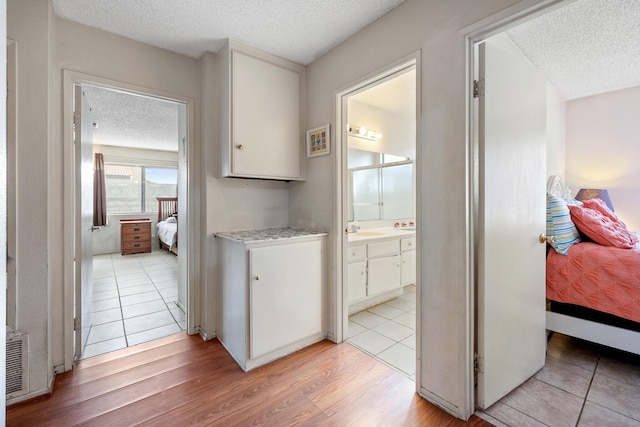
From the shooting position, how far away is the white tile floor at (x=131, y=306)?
234 cm

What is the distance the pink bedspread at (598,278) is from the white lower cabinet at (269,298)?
176cm

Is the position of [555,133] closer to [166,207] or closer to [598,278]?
[598,278]

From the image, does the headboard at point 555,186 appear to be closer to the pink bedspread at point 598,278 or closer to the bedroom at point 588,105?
the bedroom at point 588,105

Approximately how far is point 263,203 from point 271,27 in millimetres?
1371

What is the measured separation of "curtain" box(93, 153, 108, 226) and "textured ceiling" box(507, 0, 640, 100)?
21.6ft

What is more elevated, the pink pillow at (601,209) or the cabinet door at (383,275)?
the pink pillow at (601,209)

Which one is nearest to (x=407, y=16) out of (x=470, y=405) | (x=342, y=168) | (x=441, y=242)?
(x=342, y=168)

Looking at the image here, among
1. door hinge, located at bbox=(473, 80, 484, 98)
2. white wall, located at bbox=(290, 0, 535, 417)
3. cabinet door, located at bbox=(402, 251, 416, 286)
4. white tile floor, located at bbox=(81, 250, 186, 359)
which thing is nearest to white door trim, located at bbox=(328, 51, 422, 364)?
white wall, located at bbox=(290, 0, 535, 417)

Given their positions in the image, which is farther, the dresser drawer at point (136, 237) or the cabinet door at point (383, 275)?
the dresser drawer at point (136, 237)

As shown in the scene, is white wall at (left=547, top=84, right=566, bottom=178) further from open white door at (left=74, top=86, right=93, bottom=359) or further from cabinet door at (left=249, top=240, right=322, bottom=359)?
open white door at (left=74, top=86, right=93, bottom=359)

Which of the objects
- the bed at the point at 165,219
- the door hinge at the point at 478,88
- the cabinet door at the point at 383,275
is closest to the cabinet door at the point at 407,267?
the cabinet door at the point at 383,275

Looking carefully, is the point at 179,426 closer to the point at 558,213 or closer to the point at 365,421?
the point at 365,421

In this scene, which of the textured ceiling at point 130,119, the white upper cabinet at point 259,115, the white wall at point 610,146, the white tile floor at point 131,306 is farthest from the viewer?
the textured ceiling at point 130,119

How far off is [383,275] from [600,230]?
1.74 meters
